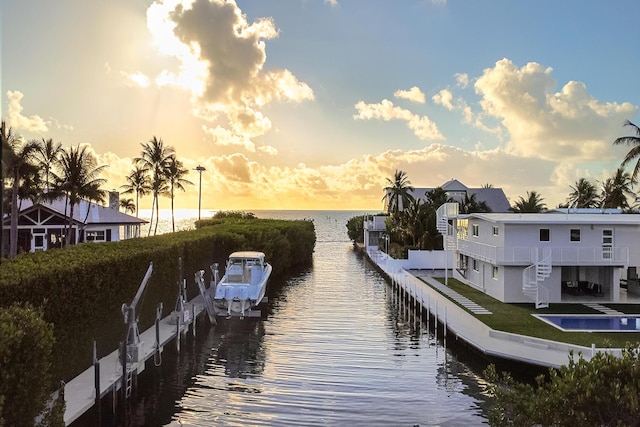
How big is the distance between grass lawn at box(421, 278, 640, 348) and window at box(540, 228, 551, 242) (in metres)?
4.31

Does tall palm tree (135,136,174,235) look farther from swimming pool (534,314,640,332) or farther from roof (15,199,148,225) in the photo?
swimming pool (534,314,640,332)

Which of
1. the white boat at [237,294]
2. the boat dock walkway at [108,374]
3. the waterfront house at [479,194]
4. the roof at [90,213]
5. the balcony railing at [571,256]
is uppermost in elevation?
the waterfront house at [479,194]

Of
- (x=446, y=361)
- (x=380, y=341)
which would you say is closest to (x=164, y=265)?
(x=380, y=341)

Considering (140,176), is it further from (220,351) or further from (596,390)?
(596,390)

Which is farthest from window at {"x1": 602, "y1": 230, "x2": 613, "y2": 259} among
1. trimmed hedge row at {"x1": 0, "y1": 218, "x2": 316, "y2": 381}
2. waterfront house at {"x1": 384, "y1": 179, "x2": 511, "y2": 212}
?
waterfront house at {"x1": 384, "y1": 179, "x2": 511, "y2": 212}

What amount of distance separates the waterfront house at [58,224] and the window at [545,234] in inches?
1459

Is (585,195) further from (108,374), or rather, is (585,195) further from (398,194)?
(108,374)

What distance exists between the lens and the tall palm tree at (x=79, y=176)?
146 ft

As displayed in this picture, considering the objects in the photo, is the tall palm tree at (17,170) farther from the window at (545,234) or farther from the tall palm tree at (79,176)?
the window at (545,234)

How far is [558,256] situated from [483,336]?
12317 millimetres

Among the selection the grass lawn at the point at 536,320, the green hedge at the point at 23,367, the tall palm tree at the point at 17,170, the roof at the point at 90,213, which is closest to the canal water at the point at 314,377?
the grass lawn at the point at 536,320

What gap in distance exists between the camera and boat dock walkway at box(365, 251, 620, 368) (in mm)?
20266

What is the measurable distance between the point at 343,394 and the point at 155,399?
6.82 meters

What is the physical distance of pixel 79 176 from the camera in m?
45.1
